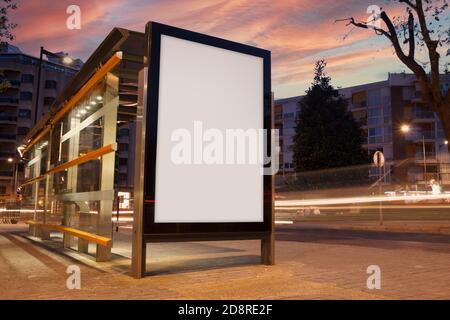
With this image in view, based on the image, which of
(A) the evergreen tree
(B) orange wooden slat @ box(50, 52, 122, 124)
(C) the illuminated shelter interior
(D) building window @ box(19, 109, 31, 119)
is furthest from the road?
(D) building window @ box(19, 109, 31, 119)

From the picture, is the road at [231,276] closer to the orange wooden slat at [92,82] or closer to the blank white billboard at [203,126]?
the blank white billboard at [203,126]

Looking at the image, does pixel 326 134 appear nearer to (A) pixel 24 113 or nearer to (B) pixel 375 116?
(B) pixel 375 116

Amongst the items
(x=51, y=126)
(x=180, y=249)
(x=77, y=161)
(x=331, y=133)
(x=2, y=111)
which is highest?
(x=2, y=111)

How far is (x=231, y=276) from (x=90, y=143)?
4.85m

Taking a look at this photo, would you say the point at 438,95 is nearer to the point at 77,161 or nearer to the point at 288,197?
the point at 77,161

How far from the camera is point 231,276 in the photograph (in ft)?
19.1

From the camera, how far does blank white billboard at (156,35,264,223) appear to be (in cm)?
589

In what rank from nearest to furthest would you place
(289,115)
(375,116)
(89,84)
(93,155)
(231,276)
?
1. (231,276)
2. (93,155)
3. (89,84)
4. (375,116)
5. (289,115)

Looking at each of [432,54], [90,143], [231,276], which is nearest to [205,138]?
[231,276]

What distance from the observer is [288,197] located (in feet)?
155

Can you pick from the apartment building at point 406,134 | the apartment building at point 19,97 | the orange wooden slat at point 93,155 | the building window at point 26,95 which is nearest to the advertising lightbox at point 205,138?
the orange wooden slat at point 93,155

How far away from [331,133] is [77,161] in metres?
36.9

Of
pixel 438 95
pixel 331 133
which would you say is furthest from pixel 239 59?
pixel 331 133

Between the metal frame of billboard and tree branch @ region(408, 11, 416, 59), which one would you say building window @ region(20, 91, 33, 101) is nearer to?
tree branch @ region(408, 11, 416, 59)
